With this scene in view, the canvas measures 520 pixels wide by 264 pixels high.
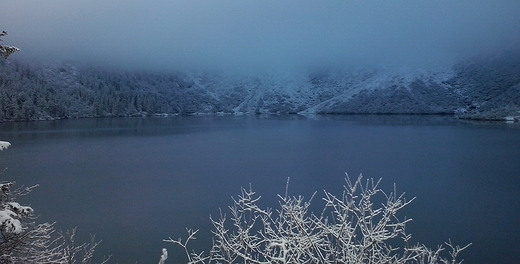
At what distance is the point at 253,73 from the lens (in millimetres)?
184750

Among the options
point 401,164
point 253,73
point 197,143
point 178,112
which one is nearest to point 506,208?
point 401,164

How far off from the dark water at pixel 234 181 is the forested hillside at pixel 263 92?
5641cm

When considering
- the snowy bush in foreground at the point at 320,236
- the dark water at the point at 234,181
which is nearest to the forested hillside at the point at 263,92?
the dark water at the point at 234,181

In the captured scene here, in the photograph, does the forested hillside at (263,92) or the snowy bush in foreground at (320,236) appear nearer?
the snowy bush in foreground at (320,236)

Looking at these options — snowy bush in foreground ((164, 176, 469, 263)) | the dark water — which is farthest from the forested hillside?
snowy bush in foreground ((164, 176, 469, 263))

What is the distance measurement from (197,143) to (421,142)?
80.3 ft

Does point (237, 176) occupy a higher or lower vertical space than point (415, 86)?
lower

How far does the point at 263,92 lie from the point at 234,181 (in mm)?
140637

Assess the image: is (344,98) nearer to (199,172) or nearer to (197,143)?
(197,143)

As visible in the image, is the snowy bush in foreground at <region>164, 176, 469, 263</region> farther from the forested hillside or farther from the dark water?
the forested hillside

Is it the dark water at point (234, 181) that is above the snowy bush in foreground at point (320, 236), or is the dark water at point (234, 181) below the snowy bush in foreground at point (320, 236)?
below

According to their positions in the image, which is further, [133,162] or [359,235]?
[133,162]

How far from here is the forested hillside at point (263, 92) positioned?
99250 millimetres

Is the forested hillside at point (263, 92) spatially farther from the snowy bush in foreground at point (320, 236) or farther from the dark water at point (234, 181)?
the snowy bush in foreground at point (320, 236)
